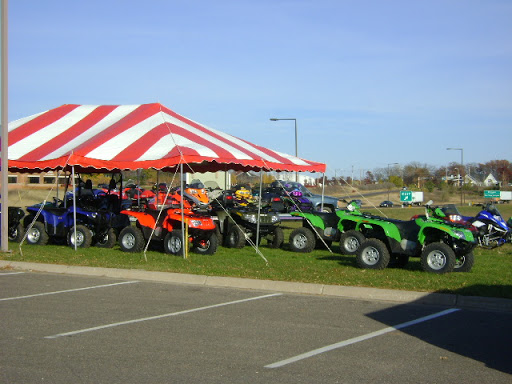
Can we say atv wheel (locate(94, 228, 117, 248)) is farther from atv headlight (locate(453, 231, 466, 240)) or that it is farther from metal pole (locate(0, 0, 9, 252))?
atv headlight (locate(453, 231, 466, 240))

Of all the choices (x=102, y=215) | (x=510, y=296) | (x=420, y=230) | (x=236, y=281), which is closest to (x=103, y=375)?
(x=236, y=281)

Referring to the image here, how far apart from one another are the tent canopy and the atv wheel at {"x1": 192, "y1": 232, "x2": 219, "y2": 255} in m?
1.94

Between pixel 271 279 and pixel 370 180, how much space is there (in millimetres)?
88881

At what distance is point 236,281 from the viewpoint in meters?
11.7

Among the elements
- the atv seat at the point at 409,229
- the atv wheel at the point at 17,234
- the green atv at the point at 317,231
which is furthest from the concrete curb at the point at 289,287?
the green atv at the point at 317,231

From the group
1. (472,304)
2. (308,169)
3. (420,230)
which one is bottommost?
(472,304)

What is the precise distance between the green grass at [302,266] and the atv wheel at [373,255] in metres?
0.20

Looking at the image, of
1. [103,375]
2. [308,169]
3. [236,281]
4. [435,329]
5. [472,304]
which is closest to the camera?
[103,375]

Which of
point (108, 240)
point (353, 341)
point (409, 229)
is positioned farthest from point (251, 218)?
point (353, 341)

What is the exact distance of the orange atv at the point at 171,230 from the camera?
15.5 metres

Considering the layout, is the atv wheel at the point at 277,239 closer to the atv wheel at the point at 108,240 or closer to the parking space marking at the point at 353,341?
the atv wheel at the point at 108,240

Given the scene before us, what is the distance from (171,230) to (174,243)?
471mm

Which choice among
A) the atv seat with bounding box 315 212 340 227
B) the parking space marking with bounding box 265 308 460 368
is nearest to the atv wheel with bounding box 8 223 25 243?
the atv seat with bounding box 315 212 340 227

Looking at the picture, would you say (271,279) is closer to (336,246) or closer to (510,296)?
(510,296)
